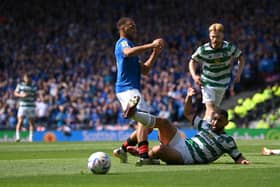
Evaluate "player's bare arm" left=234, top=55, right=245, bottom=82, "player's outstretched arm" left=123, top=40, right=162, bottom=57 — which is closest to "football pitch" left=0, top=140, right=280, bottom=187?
"player's outstretched arm" left=123, top=40, right=162, bottom=57

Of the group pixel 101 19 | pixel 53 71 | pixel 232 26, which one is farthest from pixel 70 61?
pixel 232 26

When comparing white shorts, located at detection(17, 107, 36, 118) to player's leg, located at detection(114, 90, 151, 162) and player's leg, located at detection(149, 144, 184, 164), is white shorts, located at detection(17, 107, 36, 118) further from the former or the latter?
player's leg, located at detection(149, 144, 184, 164)

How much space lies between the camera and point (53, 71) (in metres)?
36.3

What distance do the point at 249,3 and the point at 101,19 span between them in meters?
7.63

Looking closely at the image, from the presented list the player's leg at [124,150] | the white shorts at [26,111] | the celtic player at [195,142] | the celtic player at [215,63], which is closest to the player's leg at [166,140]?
the celtic player at [195,142]

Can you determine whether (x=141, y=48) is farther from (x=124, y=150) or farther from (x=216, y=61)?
(x=216, y=61)

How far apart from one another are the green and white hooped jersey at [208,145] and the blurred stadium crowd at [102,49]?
17737mm

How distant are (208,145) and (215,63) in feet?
12.9

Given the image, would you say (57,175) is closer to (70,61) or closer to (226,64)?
(226,64)

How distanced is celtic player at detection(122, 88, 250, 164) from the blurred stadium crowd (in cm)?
1778

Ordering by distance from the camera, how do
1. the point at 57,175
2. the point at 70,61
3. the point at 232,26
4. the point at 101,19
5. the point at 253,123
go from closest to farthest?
1. the point at 57,175
2. the point at 253,123
3. the point at 232,26
4. the point at 70,61
5. the point at 101,19

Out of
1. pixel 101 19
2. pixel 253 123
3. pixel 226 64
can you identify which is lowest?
pixel 253 123

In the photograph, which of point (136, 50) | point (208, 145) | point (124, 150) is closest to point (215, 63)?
point (124, 150)

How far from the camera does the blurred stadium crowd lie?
31.8 m
